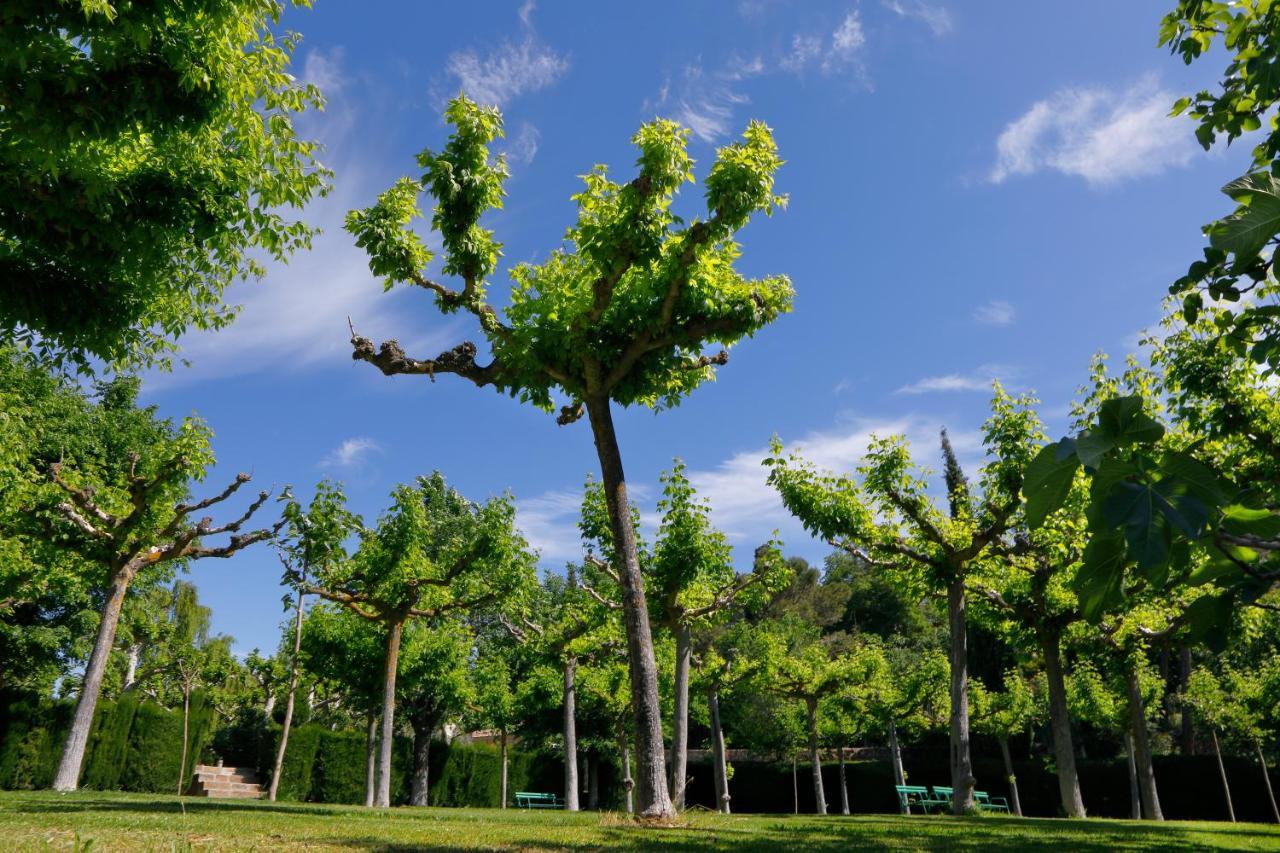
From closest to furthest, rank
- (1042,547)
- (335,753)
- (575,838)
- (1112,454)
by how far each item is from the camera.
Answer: (1112,454) < (575,838) < (1042,547) < (335,753)

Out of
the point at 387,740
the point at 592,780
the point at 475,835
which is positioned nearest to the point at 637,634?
the point at 475,835

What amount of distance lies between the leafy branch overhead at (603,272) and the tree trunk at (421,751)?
827 inches

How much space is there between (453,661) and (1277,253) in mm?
23891

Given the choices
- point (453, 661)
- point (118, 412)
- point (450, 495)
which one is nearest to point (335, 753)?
point (453, 661)

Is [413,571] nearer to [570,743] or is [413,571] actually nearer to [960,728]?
[570,743]

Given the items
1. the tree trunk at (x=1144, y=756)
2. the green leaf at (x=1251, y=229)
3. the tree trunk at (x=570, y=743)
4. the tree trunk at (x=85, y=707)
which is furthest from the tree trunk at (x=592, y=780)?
the green leaf at (x=1251, y=229)

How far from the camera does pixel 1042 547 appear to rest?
13250 millimetres

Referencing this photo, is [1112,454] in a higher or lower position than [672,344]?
lower

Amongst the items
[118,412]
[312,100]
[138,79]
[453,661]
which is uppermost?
[118,412]

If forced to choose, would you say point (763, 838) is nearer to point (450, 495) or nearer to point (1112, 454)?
point (1112, 454)

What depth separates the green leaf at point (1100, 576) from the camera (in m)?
1.17

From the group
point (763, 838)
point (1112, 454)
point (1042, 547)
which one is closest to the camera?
point (1112, 454)

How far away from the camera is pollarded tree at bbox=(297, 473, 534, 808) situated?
53.8ft

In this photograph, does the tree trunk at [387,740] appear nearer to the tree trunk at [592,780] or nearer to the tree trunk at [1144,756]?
the tree trunk at [592,780]
